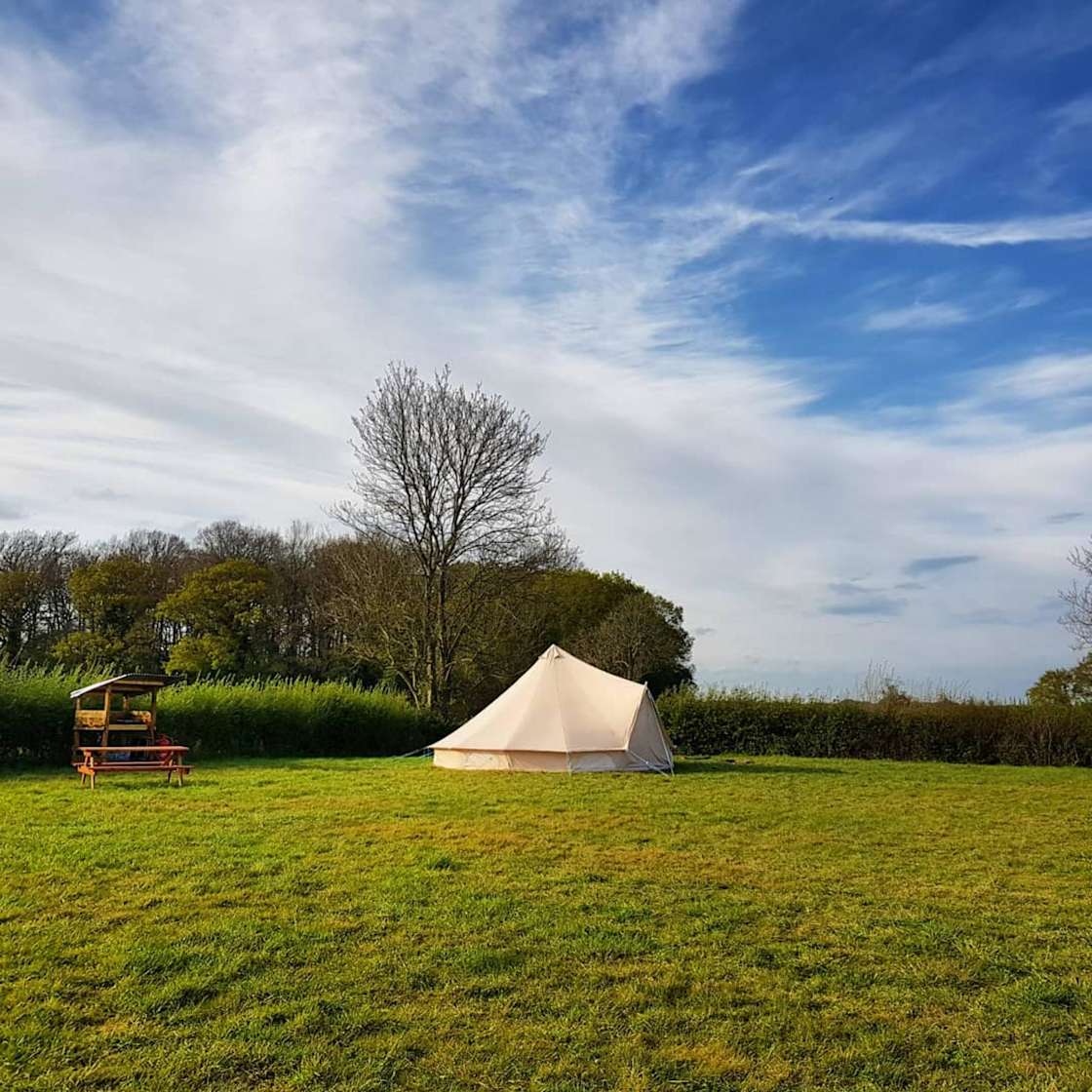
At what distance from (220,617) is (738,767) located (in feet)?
54.2

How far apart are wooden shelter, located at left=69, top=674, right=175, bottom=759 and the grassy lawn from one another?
3.84 m

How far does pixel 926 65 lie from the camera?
8.48 m

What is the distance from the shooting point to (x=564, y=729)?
1341 centimetres

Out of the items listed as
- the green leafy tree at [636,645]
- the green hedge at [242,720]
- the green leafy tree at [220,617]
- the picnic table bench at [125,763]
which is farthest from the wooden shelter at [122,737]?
the green leafy tree at [636,645]

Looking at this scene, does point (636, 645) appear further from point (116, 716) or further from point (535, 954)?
point (535, 954)

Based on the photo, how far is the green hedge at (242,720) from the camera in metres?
13.1

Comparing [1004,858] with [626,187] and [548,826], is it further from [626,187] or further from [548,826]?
[626,187]

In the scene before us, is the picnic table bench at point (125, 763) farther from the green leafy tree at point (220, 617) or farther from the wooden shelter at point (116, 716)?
the green leafy tree at point (220, 617)

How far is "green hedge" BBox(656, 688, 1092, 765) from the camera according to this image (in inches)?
696

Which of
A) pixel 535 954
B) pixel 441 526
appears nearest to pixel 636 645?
pixel 441 526

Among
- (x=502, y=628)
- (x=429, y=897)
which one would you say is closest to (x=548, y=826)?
(x=429, y=897)

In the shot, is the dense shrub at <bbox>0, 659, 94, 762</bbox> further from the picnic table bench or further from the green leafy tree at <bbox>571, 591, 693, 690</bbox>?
the green leafy tree at <bbox>571, 591, 693, 690</bbox>

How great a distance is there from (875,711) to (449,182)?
13.4 metres

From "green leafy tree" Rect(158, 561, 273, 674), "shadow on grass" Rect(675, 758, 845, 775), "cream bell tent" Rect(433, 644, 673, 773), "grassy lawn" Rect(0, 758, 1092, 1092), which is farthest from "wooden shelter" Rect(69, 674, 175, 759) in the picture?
"green leafy tree" Rect(158, 561, 273, 674)
